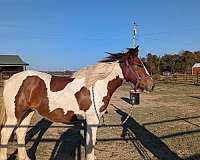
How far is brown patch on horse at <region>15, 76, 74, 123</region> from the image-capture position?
5.73m

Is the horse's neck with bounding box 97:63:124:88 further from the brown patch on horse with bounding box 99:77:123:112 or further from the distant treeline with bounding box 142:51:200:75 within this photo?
the distant treeline with bounding box 142:51:200:75

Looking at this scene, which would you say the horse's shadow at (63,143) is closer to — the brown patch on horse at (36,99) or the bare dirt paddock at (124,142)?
the bare dirt paddock at (124,142)

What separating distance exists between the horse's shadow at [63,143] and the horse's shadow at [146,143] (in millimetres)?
1345

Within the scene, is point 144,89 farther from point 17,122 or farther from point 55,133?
point 55,133

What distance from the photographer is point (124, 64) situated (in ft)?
19.8

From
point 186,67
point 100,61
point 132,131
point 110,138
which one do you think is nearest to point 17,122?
point 100,61

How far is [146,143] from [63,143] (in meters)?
2.00

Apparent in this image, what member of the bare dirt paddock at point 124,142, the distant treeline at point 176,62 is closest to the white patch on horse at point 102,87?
the bare dirt paddock at point 124,142

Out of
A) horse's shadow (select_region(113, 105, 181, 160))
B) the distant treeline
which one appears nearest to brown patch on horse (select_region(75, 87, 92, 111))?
horse's shadow (select_region(113, 105, 181, 160))

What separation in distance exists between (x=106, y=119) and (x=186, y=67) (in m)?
83.5

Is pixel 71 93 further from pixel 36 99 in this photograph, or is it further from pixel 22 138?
pixel 22 138

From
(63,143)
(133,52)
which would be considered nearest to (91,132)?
(133,52)

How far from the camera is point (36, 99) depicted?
5805mm

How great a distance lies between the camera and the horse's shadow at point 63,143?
6.59 meters
